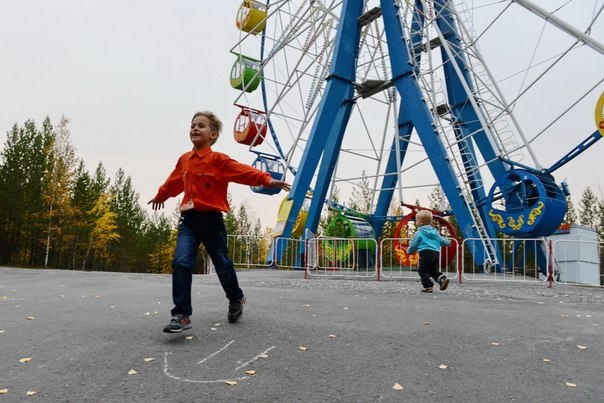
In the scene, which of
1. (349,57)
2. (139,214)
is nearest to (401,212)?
(139,214)

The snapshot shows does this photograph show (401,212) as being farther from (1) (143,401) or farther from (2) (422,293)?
(1) (143,401)

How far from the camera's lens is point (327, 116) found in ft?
52.1

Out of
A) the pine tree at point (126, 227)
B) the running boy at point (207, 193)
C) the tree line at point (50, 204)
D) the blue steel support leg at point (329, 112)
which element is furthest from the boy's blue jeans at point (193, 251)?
the pine tree at point (126, 227)

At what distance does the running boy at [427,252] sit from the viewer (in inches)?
286

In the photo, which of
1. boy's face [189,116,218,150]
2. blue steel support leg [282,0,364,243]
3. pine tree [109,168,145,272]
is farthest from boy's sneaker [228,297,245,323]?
pine tree [109,168,145,272]

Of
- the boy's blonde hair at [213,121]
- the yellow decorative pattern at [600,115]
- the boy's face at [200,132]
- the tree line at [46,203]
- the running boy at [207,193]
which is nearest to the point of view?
the running boy at [207,193]

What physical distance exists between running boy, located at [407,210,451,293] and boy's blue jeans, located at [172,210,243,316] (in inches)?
149

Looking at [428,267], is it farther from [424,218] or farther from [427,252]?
[424,218]

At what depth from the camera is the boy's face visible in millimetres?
4160

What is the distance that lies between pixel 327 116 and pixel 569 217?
38119 millimetres

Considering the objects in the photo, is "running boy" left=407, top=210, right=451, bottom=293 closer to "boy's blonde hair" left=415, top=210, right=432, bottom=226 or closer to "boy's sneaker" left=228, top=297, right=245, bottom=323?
"boy's blonde hair" left=415, top=210, right=432, bottom=226

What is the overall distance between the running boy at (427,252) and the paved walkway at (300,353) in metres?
1.63

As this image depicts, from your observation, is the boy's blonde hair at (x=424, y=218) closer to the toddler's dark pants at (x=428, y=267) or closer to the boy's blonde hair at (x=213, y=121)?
the toddler's dark pants at (x=428, y=267)

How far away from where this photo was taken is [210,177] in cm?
407
